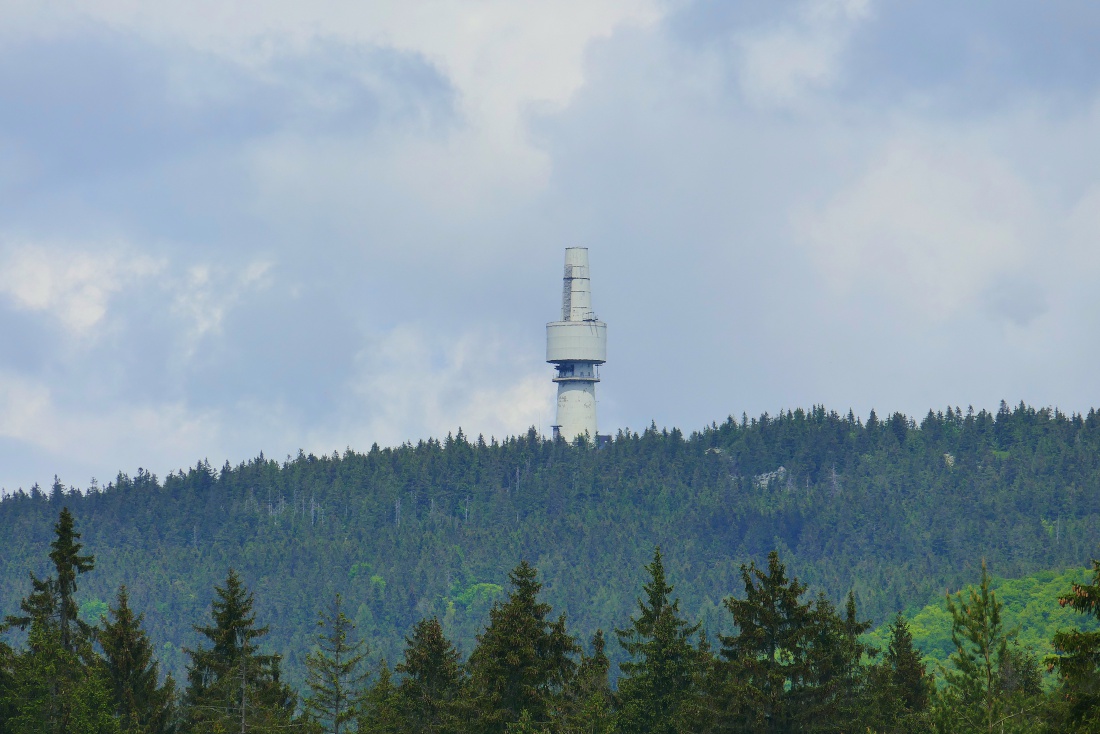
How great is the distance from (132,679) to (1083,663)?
40.7 meters

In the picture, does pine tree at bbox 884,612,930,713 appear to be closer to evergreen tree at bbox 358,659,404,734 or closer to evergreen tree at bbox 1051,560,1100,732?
evergreen tree at bbox 358,659,404,734

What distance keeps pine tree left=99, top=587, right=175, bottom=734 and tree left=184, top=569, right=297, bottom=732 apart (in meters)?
1.07

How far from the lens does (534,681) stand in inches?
2341

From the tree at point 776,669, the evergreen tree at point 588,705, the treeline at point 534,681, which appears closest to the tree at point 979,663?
the treeline at point 534,681

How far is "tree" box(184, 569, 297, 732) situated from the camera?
6138 cm

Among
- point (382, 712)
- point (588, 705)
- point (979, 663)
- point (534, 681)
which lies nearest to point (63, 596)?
point (382, 712)

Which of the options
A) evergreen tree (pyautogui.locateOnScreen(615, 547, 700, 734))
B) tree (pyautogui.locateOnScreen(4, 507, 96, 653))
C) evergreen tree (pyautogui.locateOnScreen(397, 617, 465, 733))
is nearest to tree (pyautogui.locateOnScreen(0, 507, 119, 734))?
tree (pyautogui.locateOnScreen(4, 507, 96, 653))

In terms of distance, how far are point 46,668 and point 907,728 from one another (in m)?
27.7

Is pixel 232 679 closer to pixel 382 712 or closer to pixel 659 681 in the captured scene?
pixel 382 712

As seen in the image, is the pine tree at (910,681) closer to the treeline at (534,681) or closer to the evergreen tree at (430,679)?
the treeline at (534,681)

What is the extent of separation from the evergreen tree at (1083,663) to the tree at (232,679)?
32878mm

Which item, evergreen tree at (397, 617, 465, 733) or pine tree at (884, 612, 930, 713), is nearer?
evergreen tree at (397, 617, 465, 733)

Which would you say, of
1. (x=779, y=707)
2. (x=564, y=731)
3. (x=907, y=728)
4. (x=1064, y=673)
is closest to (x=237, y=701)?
(x=564, y=731)

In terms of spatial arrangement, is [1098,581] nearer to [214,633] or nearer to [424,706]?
[424,706]
